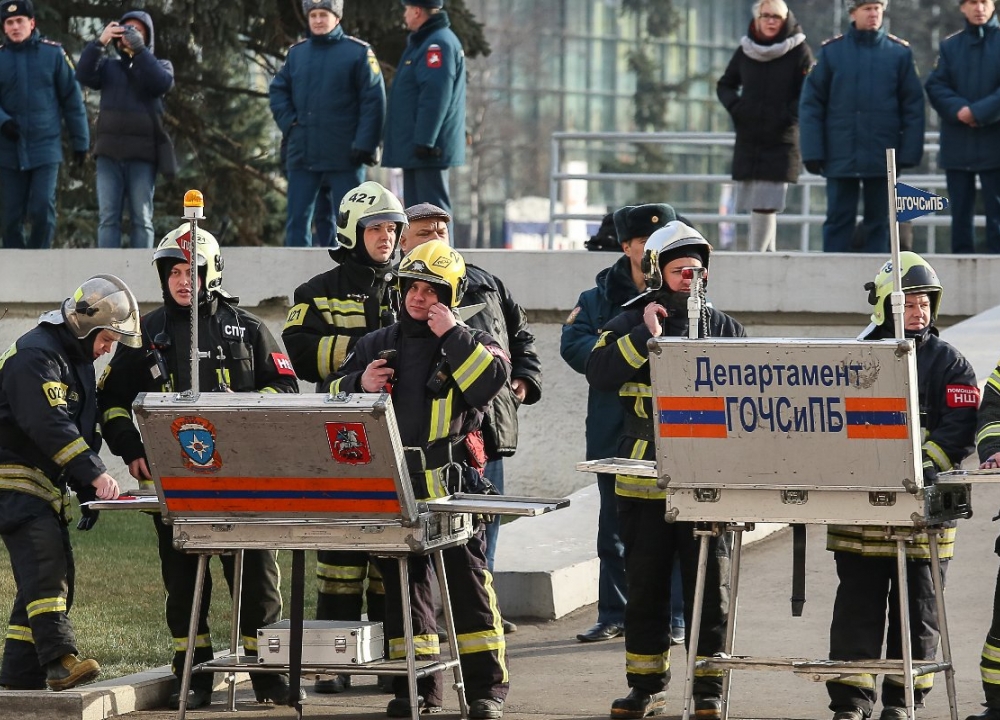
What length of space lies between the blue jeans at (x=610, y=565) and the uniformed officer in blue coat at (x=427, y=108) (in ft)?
13.9

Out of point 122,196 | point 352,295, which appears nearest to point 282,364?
point 352,295

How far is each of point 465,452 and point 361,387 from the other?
1.65ft

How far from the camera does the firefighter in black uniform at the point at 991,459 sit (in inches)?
258

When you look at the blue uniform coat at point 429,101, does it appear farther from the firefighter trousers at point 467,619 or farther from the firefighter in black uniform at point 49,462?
the firefighter trousers at point 467,619

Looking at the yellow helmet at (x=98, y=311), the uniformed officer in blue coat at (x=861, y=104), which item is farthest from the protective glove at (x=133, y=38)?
the yellow helmet at (x=98, y=311)

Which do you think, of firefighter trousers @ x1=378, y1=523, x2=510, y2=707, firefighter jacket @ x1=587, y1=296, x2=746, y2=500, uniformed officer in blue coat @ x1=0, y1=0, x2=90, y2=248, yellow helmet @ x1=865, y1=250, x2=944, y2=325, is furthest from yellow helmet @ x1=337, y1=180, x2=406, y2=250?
uniformed officer in blue coat @ x1=0, y1=0, x2=90, y2=248

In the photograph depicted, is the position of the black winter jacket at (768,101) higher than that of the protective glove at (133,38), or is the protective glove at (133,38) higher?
the protective glove at (133,38)

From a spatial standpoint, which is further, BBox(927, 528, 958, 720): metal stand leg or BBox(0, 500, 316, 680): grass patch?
BBox(0, 500, 316, 680): grass patch

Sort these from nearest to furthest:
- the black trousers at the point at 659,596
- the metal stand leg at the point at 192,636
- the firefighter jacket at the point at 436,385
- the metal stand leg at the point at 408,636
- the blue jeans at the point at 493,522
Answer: the metal stand leg at the point at 408,636 < the metal stand leg at the point at 192,636 < the firefighter jacket at the point at 436,385 < the black trousers at the point at 659,596 < the blue jeans at the point at 493,522

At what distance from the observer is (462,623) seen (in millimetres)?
7141

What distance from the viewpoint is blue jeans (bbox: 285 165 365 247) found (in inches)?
501

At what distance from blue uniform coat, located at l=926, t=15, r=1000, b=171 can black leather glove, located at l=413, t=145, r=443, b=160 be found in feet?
10.8

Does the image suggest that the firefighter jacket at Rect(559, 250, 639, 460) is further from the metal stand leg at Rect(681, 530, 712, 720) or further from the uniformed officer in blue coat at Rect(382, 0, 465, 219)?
the uniformed officer in blue coat at Rect(382, 0, 465, 219)

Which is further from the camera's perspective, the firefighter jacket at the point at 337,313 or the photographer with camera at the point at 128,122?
the photographer with camera at the point at 128,122
